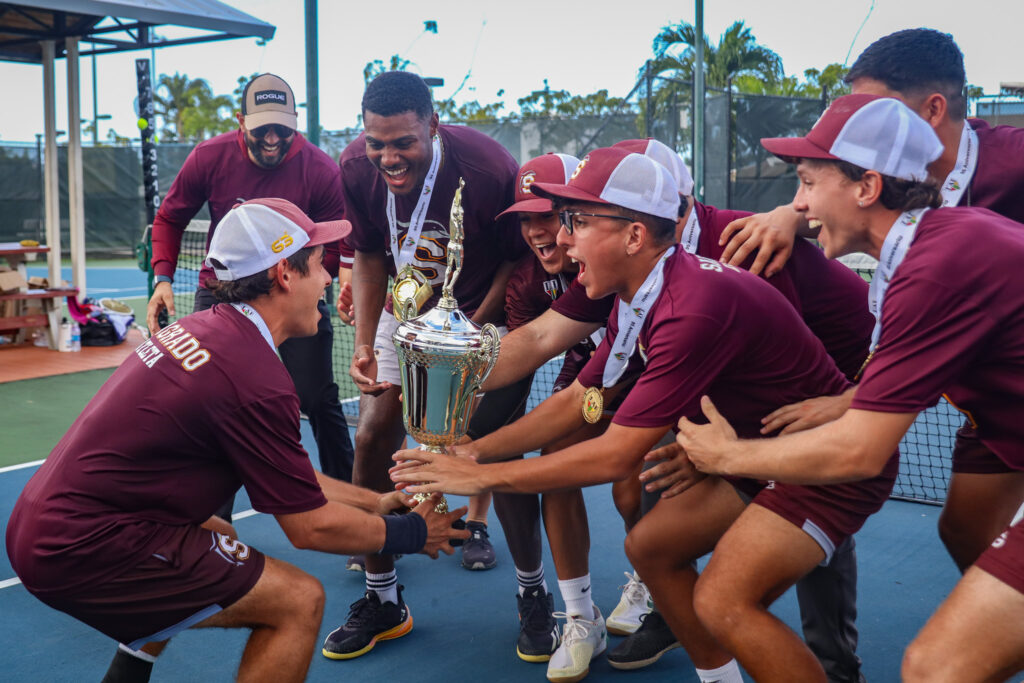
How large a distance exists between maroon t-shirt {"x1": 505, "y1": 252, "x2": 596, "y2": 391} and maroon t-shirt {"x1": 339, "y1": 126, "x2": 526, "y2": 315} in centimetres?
16

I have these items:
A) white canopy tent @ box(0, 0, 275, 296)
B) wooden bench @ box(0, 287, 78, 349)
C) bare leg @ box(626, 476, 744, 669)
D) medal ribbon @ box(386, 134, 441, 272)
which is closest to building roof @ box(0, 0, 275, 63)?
white canopy tent @ box(0, 0, 275, 296)

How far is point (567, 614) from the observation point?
3939mm

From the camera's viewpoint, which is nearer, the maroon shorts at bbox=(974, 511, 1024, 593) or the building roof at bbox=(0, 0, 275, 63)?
the maroon shorts at bbox=(974, 511, 1024, 593)

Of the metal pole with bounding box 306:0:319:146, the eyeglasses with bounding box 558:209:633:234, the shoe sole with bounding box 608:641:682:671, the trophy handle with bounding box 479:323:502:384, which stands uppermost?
the metal pole with bounding box 306:0:319:146

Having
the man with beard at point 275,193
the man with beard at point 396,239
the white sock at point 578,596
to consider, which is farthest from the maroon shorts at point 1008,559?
the man with beard at point 275,193

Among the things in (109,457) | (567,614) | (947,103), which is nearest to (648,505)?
(567,614)

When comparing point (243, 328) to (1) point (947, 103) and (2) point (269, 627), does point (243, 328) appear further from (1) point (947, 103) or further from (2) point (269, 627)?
(1) point (947, 103)

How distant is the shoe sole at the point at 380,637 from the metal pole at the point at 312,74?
30.6ft

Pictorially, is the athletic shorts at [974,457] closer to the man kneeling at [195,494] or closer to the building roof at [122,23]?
the man kneeling at [195,494]

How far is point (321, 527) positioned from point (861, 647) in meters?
2.37

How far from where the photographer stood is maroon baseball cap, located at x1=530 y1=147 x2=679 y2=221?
9.75ft

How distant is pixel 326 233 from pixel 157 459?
3.03 ft

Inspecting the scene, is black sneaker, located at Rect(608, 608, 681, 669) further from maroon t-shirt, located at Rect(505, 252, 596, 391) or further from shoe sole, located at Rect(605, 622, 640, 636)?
maroon t-shirt, located at Rect(505, 252, 596, 391)

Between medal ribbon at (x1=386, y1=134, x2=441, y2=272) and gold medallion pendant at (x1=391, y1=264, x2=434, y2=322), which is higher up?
medal ribbon at (x1=386, y1=134, x2=441, y2=272)
